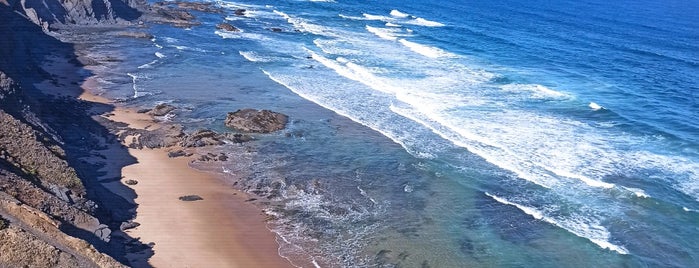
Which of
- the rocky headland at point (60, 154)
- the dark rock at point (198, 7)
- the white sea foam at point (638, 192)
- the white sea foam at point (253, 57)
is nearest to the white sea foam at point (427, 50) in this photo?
the white sea foam at point (253, 57)

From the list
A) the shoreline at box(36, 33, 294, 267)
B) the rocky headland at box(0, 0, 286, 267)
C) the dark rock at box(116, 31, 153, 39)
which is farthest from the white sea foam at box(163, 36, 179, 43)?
the shoreline at box(36, 33, 294, 267)

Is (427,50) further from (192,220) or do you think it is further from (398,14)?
(192,220)

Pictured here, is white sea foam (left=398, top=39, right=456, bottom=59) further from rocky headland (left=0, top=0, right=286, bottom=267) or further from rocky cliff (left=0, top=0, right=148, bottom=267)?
rocky cliff (left=0, top=0, right=148, bottom=267)

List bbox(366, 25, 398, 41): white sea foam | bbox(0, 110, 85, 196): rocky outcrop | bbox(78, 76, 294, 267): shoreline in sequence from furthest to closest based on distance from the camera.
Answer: bbox(366, 25, 398, 41): white sea foam < bbox(78, 76, 294, 267): shoreline < bbox(0, 110, 85, 196): rocky outcrop

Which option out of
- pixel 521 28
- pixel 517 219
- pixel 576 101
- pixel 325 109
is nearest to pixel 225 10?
pixel 521 28

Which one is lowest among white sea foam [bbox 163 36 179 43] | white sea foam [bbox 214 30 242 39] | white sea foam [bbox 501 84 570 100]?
white sea foam [bbox 214 30 242 39]

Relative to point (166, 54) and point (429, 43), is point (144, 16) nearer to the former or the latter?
point (166, 54)

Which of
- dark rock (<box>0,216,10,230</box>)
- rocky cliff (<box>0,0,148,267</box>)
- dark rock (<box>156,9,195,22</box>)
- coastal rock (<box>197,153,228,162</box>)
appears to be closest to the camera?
dark rock (<box>0,216,10,230</box>)

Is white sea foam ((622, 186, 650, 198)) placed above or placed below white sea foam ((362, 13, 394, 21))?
above
